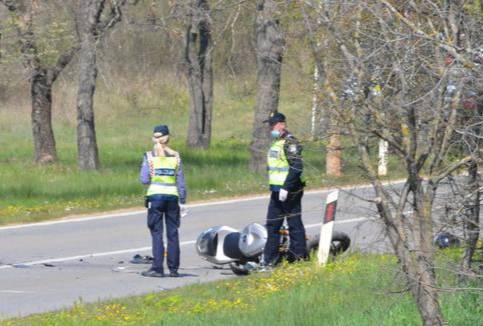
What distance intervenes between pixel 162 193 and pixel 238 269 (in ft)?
4.12

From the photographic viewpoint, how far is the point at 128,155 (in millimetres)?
33469

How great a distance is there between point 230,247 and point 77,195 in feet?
31.0

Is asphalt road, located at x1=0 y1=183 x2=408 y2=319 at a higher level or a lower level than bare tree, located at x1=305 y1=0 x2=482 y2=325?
lower

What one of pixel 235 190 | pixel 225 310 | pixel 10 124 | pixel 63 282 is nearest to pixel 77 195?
pixel 235 190

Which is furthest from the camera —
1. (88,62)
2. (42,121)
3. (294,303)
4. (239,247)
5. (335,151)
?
(42,121)

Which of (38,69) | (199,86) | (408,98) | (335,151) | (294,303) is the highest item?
(38,69)

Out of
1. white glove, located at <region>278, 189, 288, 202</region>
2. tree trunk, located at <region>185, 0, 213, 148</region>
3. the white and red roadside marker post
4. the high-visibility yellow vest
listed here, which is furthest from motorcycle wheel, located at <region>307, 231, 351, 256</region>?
tree trunk, located at <region>185, 0, 213, 148</region>

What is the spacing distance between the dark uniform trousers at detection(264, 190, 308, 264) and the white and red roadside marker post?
0.83 feet

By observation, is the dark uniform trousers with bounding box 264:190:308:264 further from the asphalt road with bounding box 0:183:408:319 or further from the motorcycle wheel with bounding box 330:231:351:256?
the asphalt road with bounding box 0:183:408:319

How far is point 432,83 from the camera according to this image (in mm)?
7277

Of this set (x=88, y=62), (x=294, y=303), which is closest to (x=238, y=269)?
(x=294, y=303)

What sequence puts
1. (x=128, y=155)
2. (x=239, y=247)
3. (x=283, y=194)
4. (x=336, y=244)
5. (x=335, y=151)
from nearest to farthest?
(x=335, y=151) < (x=283, y=194) < (x=239, y=247) < (x=336, y=244) < (x=128, y=155)

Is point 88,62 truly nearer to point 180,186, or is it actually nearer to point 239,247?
point 180,186

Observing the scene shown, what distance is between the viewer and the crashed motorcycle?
43.6ft
